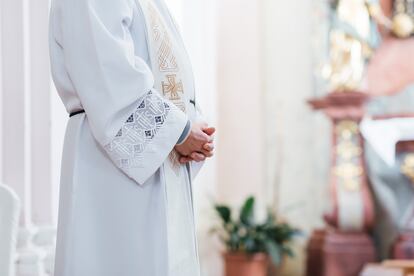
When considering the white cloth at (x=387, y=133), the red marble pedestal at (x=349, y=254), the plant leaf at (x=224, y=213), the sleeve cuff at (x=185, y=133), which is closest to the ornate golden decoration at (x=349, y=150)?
the white cloth at (x=387, y=133)

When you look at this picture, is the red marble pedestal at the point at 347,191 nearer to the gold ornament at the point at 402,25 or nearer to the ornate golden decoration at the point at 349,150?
the ornate golden decoration at the point at 349,150

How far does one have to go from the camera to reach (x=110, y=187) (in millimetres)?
2334

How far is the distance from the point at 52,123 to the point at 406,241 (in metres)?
3.01

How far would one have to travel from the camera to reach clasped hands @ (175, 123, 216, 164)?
235cm

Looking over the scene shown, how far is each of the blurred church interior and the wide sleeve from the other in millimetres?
2568

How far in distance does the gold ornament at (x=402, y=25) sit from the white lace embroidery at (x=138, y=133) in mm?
Answer: 4415

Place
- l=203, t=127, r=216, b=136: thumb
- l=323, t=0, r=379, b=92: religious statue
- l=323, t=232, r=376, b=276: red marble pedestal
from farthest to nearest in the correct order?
l=323, t=0, r=379, b=92: religious statue
l=323, t=232, r=376, b=276: red marble pedestal
l=203, t=127, r=216, b=136: thumb


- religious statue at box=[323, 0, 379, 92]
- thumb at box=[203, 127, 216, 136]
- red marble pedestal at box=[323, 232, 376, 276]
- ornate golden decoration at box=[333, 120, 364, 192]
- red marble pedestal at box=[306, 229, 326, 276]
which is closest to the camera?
thumb at box=[203, 127, 216, 136]

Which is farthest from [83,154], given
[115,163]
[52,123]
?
[52,123]

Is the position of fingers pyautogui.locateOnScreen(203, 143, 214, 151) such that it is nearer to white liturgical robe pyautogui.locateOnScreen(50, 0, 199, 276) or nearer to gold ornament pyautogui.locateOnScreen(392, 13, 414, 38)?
white liturgical robe pyautogui.locateOnScreen(50, 0, 199, 276)

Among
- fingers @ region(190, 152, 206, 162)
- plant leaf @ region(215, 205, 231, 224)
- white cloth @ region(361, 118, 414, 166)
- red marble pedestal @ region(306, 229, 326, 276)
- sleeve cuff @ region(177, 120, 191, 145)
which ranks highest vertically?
white cloth @ region(361, 118, 414, 166)

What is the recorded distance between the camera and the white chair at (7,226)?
2416 mm

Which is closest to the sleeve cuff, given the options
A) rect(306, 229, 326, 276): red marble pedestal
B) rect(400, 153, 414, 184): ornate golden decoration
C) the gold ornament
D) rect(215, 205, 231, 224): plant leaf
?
rect(215, 205, 231, 224): plant leaf

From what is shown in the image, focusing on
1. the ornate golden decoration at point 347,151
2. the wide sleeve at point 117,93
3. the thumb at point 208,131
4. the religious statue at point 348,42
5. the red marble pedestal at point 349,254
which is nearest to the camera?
the wide sleeve at point 117,93
